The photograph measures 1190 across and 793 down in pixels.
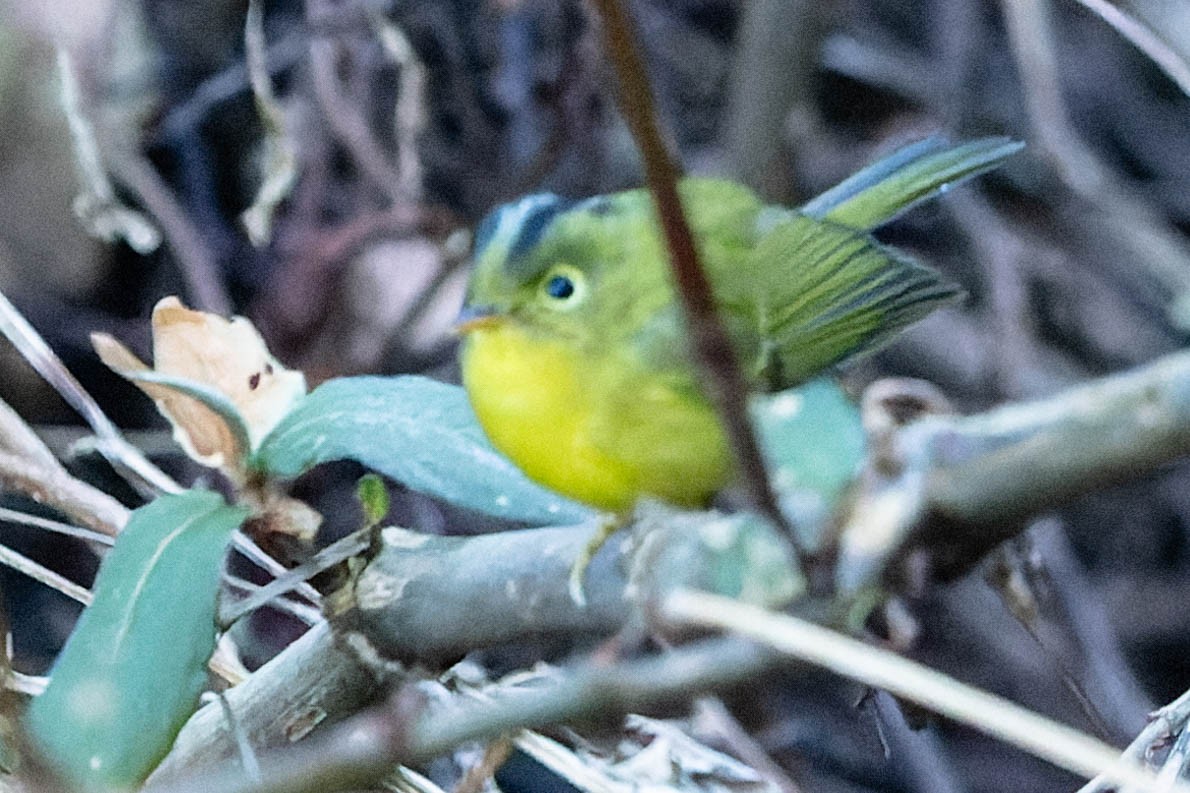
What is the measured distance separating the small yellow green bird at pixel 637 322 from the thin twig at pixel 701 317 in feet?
1.50

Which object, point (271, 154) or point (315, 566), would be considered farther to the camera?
point (271, 154)

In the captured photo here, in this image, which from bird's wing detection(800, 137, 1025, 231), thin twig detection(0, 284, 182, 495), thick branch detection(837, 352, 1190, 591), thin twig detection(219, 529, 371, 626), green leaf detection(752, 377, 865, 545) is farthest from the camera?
bird's wing detection(800, 137, 1025, 231)

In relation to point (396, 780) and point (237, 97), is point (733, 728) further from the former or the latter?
point (237, 97)

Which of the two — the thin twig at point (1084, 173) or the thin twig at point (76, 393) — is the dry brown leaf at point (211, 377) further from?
the thin twig at point (1084, 173)

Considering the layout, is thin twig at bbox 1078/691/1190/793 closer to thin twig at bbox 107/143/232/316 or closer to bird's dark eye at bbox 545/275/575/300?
bird's dark eye at bbox 545/275/575/300

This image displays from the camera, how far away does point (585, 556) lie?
73 cm

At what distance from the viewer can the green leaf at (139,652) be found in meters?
0.74

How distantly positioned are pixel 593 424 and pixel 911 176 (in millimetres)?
507

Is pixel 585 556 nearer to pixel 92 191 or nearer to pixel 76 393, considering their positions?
pixel 76 393

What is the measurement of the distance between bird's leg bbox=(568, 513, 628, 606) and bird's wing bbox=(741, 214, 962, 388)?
29cm

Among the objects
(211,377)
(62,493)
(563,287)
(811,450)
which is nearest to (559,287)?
(563,287)

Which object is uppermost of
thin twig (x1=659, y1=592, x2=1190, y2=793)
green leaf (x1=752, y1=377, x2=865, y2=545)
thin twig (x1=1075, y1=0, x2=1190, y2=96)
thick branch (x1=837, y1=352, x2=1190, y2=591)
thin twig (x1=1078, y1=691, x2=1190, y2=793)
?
thin twig (x1=1075, y1=0, x2=1190, y2=96)

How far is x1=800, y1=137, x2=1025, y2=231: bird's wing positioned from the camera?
52.8 inches

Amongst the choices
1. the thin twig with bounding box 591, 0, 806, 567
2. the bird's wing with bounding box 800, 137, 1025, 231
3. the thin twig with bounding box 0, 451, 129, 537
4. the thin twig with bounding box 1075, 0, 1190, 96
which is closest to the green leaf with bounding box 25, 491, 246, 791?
the thin twig with bounding box 0, 451, 129, 537
